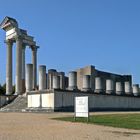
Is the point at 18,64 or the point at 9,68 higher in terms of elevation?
the point at 18,64

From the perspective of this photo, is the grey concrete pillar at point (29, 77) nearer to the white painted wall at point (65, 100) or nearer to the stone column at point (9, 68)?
the stone column at point (9, 68)

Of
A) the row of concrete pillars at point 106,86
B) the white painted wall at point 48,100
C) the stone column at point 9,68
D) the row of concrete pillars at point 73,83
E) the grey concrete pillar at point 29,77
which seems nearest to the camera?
the white painted wall at point 48,100

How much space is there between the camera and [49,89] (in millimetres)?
63281

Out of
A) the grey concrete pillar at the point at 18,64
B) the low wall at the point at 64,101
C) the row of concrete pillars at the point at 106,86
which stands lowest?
the low wall at the point at 64,101

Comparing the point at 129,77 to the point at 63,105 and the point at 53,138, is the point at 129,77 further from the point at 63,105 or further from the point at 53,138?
the point at 53,138

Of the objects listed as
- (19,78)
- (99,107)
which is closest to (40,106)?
(99,107)

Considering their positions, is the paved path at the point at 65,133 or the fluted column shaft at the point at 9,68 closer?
the paved path at the point at 65,133

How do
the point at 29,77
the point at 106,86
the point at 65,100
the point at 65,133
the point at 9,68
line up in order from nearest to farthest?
the point at 65,133, the point at 65,100, the point at 29,77, the point at 106,86, the point at 9,68

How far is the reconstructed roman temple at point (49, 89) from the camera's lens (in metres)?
62.6

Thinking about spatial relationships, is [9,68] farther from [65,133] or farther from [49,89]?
[65,133]

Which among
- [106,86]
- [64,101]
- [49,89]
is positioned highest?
[106,86]

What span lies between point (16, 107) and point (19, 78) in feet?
50.4

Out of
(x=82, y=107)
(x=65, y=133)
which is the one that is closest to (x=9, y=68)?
(x=82, y=107)

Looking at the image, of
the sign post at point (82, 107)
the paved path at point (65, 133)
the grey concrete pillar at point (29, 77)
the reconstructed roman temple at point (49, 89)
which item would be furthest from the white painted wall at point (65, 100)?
the paved path at point (65, 133)
